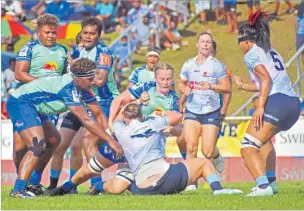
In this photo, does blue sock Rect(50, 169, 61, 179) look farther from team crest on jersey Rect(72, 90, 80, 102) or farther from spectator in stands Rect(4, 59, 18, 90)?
spectator in stands Rect(4, 59, 18, 90)

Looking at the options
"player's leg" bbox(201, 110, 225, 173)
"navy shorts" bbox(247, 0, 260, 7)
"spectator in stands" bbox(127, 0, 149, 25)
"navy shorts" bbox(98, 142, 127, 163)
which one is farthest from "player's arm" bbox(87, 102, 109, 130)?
"spectator in stands" bbox(127, 0, 149, 25)

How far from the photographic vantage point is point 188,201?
1234 centimetres

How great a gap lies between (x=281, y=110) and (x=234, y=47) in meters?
12.8

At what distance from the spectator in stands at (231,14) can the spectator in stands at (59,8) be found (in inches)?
196

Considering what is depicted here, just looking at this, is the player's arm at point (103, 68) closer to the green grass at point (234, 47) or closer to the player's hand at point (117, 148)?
the player's hand at point (117, 148)

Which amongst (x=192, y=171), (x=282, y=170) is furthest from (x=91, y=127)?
(x=282, y=170)

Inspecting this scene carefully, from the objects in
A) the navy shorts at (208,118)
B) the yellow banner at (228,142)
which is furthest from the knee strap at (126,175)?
the yellow banner at (228,142)

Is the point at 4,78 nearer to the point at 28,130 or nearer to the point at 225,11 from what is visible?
the point at 225,11

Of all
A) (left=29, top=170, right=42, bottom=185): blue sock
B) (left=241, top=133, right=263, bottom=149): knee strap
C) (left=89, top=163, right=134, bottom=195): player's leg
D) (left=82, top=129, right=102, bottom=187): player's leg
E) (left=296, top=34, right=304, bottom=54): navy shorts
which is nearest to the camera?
(left=241, top=133, right=263, bottom=149): knee strap

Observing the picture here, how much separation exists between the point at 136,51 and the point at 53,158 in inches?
473

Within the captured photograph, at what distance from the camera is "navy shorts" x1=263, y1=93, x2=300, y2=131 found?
13.0 meters

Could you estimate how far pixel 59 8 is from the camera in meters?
28.9

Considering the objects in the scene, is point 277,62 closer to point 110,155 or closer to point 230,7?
point 110,155

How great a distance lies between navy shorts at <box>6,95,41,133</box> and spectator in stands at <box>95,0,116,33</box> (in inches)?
605
